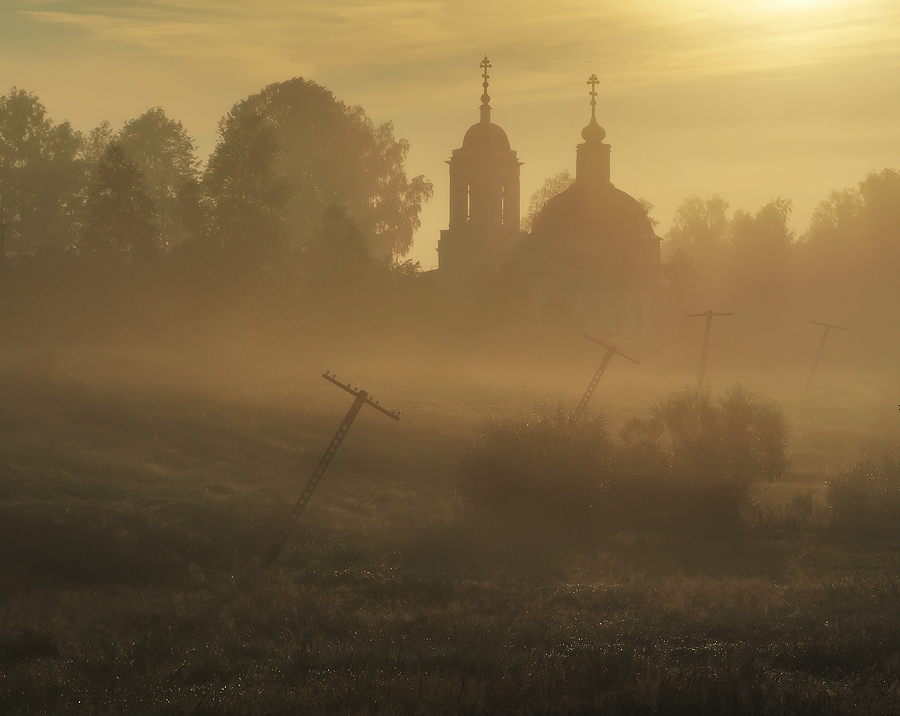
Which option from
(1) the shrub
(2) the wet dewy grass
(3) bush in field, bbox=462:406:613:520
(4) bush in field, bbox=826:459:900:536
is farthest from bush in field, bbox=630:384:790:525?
(4) bush in field, bbox=826:459:900:536

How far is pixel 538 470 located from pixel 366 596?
28.9ft

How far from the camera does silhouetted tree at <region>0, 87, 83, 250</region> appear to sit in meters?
71.1

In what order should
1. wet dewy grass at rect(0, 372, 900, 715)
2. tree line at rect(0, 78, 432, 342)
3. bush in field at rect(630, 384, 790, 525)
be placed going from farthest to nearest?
1. tree line at rect(0, 78, 432, 342)
2. bush in field at rect(630, 384, 790, 525)
3. wet dewy grass at rect(0, 372, 900, 715)

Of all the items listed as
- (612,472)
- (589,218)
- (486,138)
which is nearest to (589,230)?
(589,218)

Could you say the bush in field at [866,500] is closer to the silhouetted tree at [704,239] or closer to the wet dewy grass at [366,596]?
the wet dewy grass at [366,596]

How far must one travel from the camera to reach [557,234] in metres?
71.2

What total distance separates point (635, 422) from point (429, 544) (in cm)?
907

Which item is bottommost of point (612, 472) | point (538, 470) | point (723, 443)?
point (612, 472)

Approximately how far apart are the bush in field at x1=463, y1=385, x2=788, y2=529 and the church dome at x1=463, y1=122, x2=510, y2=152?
41004 millimetres

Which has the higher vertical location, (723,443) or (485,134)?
(485,134)

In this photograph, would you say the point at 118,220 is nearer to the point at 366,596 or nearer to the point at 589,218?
the point at 366,596

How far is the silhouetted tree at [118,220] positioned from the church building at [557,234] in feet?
89.1

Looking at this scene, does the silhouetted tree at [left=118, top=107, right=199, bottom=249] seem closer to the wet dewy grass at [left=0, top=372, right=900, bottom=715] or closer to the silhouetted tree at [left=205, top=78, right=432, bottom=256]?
the silhouetted tree at [left=205, top=78, right=432, bottom=256]

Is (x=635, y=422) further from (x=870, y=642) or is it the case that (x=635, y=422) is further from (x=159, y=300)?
(x=159, y=300)
